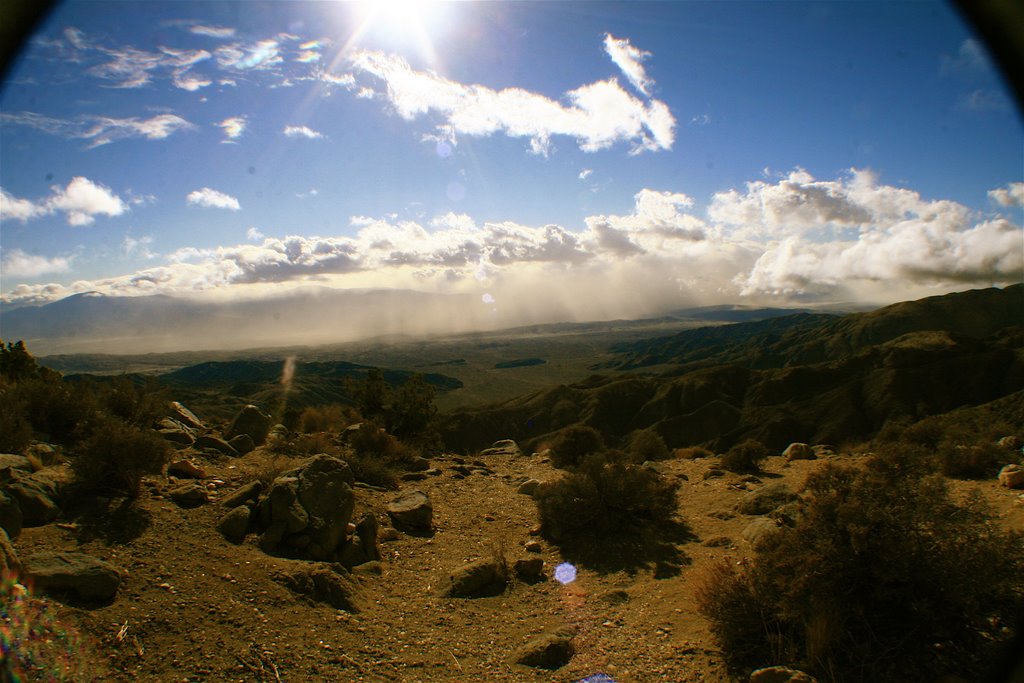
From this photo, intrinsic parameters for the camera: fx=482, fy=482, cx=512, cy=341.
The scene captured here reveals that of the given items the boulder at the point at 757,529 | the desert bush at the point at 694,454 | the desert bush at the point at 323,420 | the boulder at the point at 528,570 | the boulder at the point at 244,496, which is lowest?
the desert bush at the point at 694,454

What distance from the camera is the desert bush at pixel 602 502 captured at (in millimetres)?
9602

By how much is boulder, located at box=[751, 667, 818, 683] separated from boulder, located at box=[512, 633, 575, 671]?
6.20 feet

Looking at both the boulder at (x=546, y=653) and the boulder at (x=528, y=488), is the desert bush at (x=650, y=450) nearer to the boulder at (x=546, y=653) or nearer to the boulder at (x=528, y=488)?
the boulder at (x=528, y=488)

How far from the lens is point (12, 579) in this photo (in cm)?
405

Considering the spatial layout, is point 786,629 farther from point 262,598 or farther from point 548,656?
point 262,598

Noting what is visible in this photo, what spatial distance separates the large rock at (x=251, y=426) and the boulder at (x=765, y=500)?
38.8ft

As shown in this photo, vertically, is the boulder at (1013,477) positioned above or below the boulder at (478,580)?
above

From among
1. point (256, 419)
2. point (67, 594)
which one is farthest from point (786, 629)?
point (256, 419)

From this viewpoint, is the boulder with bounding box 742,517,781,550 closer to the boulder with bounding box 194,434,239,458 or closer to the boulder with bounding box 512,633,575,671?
the boulder with bounding box 512,633,575,671

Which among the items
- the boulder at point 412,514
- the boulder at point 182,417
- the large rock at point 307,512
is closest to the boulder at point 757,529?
the boulder at point 412,514

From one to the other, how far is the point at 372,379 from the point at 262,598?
1481 cm

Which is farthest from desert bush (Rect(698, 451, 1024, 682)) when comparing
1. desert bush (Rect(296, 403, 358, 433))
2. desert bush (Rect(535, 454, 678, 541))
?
desert bush (Rect(296, 403, 358, 433))

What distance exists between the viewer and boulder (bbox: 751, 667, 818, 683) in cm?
408

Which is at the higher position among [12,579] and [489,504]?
[12,579]
